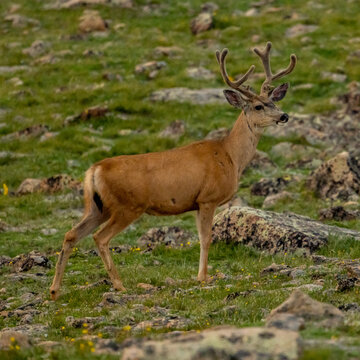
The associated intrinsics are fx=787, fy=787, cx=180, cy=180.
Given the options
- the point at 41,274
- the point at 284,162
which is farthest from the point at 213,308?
the point at 284,162

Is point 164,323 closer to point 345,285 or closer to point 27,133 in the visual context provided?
point 345,285

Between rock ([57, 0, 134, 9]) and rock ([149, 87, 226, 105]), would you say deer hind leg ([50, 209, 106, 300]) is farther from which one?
rock ([57, 0, 134, 9])

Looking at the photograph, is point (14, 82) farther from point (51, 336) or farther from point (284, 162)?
point (51, 336)

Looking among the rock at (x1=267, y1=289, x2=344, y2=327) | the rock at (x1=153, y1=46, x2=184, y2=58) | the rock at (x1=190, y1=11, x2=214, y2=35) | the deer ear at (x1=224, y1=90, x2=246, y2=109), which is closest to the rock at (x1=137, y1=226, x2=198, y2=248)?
the deer ear at (x1=224, y1=90, x2=246, y2=109)

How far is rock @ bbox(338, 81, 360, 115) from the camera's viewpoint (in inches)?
1009

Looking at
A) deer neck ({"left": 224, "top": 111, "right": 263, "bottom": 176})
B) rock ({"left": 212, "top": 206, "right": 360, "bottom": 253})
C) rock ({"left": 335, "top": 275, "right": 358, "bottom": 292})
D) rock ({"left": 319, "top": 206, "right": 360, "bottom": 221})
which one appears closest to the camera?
rock ({"left": 335, "top": 275, "right": 358, "bottom": 292})

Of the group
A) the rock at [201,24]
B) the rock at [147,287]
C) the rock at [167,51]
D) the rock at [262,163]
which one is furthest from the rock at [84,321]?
the rock at [201,24]

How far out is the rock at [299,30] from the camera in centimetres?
3447

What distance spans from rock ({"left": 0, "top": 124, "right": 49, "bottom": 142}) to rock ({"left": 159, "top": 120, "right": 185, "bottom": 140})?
394 cm

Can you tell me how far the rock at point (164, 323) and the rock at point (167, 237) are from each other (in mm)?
6401

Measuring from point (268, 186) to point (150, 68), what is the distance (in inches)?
470

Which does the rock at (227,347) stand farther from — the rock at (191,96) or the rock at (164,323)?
the rock at (191,96)

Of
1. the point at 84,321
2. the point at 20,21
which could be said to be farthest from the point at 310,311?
the point at 20,21

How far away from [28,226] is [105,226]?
6326 millimetres
